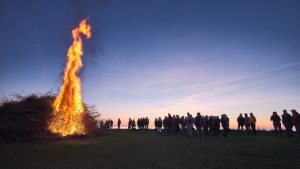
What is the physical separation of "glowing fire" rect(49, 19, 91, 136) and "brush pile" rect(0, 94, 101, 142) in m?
0.87

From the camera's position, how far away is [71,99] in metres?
20.8

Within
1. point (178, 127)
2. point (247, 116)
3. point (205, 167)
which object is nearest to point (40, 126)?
point (205, 167)

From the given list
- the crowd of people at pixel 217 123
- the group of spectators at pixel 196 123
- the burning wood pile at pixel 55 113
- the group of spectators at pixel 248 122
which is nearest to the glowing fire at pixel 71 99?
the burning wood pile at pixel 55 113

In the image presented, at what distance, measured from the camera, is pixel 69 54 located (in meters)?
21.3

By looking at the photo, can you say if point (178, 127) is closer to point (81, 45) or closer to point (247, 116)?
point (247, 116)

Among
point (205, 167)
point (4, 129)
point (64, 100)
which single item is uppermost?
point (64, 100)

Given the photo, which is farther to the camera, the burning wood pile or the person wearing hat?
the person wearing hat

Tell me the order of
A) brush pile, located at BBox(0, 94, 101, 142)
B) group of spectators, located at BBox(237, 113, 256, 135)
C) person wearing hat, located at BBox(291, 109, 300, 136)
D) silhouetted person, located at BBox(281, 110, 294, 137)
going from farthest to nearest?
1. group of spectators, located at BBox(237, 113, 256, 135)
2. silhouetted person, located at BBox(281, 110, 294, 137)
3. person wearing hat, located at BBox(291, 109, 300, 136)
4. brush pile, located at BBox(0, 94, 101, 142)

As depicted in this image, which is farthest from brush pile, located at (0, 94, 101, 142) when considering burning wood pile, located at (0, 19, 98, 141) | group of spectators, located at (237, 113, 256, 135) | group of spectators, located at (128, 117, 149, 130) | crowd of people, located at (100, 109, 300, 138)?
group of spectators, located at (128, 117, 149, 130)

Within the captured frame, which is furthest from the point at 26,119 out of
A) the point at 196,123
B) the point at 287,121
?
the point at 287,121

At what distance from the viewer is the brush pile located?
16.5 m

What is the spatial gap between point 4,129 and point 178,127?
18.7m

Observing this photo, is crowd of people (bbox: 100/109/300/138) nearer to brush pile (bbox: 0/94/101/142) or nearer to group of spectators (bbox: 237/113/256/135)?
group of spectators (bbox: 237/113/256/135)

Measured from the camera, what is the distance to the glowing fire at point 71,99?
776 inches
